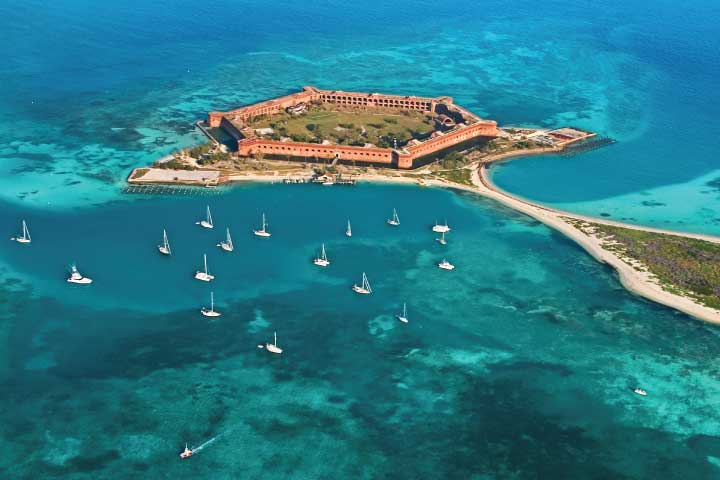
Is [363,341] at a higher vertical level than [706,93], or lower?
lower

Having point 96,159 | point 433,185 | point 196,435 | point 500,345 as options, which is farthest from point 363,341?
point 96,159

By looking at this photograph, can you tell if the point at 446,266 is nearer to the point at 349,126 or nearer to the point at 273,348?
the point at 273,348

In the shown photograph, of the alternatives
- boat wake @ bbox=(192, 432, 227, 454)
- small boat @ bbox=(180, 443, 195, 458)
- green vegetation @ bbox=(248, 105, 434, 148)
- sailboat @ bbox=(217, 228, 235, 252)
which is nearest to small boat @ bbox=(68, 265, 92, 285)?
sailboat @ bbox=(217, 228, 235, 252)

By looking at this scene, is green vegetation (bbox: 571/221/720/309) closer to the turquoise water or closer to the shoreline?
the shoreline

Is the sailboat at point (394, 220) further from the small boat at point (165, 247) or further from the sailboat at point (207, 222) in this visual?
the small boat at point (165, 247)

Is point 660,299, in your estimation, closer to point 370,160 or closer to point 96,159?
point 370,160

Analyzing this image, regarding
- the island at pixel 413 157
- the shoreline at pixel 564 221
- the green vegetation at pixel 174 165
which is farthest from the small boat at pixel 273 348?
the green vegetation at pixel 174 165
